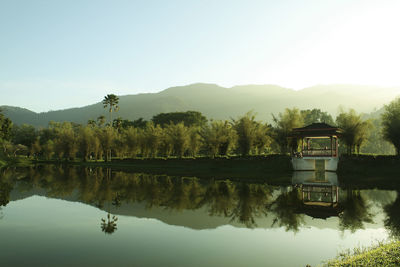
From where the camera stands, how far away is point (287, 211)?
14508 millimetres

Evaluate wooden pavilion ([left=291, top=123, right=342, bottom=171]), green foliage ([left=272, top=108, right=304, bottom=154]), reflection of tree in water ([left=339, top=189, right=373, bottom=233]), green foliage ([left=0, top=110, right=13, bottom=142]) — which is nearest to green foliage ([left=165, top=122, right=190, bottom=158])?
green foliage ([left=272, top=108, right=304, bottom=154])

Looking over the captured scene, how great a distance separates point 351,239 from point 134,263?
7.29m

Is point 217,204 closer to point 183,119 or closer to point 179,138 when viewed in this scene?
point 179,138

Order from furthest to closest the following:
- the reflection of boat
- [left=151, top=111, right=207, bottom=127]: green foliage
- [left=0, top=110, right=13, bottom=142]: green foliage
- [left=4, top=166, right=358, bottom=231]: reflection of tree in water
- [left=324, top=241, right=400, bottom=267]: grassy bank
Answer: [left=151, top=111, right=207, bottom=127]: green foliage → [left=0, top=110, right=13, bottom=142]: green foliage → the reflection of boat → [left=4, top=166, right=358, bottom=231]: reflection of tree in water → [left=324, top=241, right=400, bottom=267]: grassy bank

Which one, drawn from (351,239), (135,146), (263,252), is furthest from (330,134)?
(135,146)

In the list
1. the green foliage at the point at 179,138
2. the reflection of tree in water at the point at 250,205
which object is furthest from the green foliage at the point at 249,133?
the reflection of tree in water at the point at 250,205

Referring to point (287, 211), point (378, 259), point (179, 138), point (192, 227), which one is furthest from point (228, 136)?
point (378, 259)

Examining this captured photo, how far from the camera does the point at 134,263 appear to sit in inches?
323

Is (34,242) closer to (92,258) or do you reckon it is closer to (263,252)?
(92,258)

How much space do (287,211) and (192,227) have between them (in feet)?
16.9

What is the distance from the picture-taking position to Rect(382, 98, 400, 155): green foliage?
34.4 m

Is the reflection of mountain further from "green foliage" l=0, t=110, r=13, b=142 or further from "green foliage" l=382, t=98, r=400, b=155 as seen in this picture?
"green foliage" l=0, t=110, r=13, b=142

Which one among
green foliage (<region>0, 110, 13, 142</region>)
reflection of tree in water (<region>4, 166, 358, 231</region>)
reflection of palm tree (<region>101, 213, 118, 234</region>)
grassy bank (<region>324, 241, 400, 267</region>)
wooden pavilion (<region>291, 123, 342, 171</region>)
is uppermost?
green foliage (<region>0, 110, 13, 142</region>)

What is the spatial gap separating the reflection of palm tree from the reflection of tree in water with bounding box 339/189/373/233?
907cm
